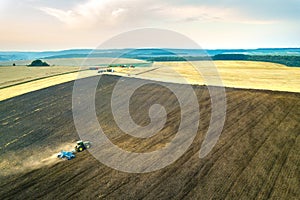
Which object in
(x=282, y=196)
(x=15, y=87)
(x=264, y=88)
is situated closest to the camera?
(x=282, y=196)

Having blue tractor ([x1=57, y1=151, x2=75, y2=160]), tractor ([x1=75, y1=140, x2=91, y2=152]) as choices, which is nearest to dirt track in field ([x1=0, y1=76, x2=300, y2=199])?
blue tractor ([x1=57, y1=151, x2=75, y2=160])

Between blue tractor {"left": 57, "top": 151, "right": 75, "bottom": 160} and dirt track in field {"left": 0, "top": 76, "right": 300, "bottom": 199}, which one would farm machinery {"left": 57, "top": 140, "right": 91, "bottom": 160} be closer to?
blue tractor {"left": 57, "top": 151, "right": 75, "bottom": 160}

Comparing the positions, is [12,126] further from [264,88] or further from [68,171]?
[264,88]

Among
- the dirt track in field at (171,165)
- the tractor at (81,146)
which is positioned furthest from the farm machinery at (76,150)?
the dirt track in field at (171,165)

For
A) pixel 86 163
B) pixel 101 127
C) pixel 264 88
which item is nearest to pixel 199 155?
pixel 86 163

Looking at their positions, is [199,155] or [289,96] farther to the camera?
[289,96]

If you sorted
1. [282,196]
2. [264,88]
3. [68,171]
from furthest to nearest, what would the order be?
1. [264,88]
2. [68,171]
3. [282,196]

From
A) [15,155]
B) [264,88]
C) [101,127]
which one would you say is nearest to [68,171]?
[15,155]

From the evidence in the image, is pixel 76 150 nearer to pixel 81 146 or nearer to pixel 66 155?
pixel 81 146
